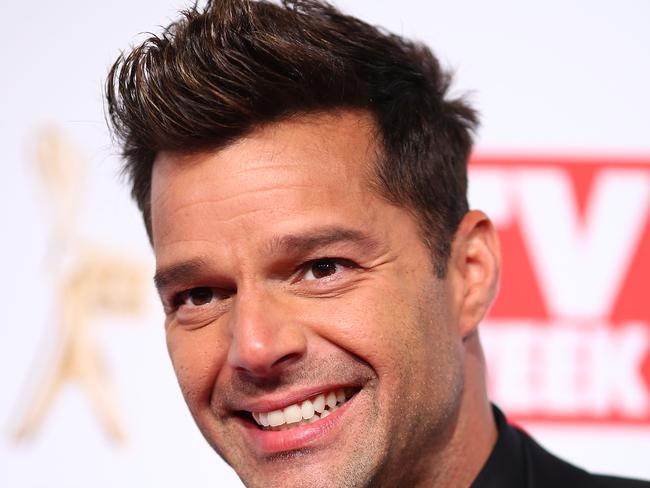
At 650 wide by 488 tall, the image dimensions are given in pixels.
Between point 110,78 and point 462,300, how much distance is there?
27.9 inches

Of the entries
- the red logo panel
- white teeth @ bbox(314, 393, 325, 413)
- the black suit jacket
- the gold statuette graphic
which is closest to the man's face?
white teeth @ bbox(314, 393, 325, 413)

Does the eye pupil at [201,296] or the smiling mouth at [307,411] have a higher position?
the eye pupil at [201,296]

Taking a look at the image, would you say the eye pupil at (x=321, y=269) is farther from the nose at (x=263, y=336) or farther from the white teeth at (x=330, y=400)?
the white teeth at (x=330, y=400)

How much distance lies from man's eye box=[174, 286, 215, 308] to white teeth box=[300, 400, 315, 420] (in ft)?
0.72

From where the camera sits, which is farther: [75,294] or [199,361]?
[75,294]

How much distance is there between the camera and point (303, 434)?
52.5 inches

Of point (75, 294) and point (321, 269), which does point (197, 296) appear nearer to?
point (321, 269)

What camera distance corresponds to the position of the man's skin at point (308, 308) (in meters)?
1.30

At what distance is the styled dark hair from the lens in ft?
4.49

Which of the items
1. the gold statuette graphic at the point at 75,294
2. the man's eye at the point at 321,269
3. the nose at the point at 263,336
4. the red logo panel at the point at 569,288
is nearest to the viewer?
the nose at the point at 263,336

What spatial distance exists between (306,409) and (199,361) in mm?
186

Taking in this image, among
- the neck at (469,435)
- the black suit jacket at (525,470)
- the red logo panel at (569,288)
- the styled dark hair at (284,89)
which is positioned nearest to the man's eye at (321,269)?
the styled dark hair at (284,89)

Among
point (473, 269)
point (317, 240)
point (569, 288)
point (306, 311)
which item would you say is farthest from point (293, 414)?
point (569, 288)

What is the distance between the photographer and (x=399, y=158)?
1.44 m
